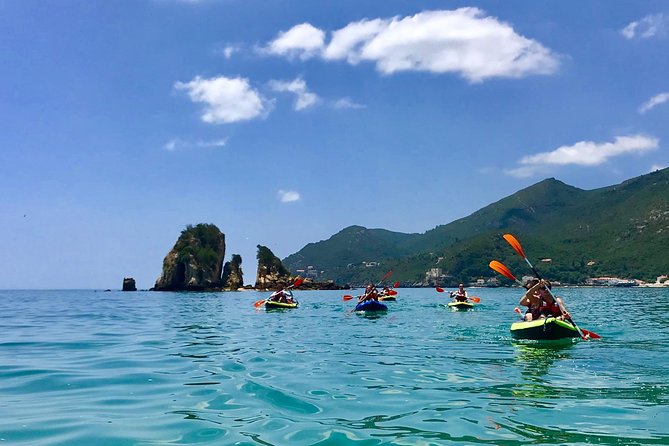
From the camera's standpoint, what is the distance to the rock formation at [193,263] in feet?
434

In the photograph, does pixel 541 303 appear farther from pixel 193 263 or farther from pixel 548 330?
pixel 193 263

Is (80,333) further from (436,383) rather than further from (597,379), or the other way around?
(597,379)

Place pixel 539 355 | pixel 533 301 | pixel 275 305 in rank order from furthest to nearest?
pixel 275 305 → pixel 533 301 → pixel 539 355

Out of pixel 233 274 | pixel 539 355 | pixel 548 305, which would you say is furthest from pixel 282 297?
pixel 233 274

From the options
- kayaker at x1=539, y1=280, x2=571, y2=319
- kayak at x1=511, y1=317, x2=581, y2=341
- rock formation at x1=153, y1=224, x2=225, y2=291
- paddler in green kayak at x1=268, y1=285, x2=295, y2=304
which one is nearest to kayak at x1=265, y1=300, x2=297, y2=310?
paddler in green kayak at x1=268, y1=285, x2=295, y2=304

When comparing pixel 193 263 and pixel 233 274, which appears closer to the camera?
pixel 193 263

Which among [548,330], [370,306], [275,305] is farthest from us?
[275,305]

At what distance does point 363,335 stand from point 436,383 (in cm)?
1049

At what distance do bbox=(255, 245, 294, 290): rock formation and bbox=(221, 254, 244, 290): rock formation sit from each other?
19.3 feet

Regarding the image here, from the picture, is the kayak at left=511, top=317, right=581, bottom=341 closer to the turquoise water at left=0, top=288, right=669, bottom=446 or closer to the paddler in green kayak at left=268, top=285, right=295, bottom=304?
the turquoise water at left=0, top=288, right=669, bottom=446

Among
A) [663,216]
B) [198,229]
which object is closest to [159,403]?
[198,229]

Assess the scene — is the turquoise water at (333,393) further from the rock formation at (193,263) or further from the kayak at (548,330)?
the rock formation at (193,263)

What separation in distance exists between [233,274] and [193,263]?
15.4 m

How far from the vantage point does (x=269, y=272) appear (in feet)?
496
